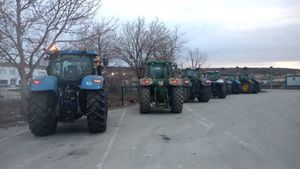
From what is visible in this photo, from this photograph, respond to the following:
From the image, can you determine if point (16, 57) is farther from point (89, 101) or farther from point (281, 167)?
point (281, 167)

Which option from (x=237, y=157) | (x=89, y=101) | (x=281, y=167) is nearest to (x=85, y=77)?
(x=89, y=101)

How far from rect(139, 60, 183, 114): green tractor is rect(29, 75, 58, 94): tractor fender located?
6858mm

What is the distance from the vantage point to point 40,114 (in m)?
11.4

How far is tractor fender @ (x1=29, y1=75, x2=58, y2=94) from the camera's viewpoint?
11.5m

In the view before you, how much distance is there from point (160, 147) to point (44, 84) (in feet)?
14.8

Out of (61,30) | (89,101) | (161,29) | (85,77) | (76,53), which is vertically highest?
(161,29)

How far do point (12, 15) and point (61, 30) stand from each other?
215 cm

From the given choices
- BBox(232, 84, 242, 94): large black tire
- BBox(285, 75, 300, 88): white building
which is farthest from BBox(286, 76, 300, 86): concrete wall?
BBox(232, 84, 242, 94): large black tire

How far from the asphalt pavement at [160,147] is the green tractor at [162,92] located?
4229 mm

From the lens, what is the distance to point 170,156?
8156 mm

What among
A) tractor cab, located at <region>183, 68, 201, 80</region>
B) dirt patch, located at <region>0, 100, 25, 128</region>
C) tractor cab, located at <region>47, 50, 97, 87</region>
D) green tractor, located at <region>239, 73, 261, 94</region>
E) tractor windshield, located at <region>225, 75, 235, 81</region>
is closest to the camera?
tractor cab, located at <region>47, 50, 97, 87</region>

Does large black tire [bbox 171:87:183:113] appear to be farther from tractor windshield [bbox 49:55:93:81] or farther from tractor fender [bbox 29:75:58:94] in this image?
tractor fender [bbox 29:75:58:94]

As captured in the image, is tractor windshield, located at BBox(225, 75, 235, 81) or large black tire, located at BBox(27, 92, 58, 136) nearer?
large black tire, located at BBox(27, 92, 58, 136)

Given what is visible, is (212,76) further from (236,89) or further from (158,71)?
(158,71)
